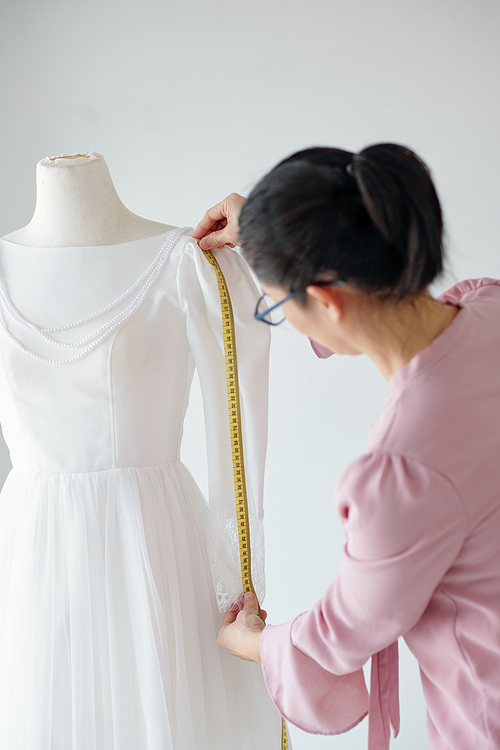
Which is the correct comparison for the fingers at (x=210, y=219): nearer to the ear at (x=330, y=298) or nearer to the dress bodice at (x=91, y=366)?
the dress bodice at (x=91, y=366)

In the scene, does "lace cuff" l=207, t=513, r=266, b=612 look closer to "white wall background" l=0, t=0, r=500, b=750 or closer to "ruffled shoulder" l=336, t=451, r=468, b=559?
"ruffled shoulder" l=336, t=451, r=468, b=559

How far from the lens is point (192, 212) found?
2.21 m

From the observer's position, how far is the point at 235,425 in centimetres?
126

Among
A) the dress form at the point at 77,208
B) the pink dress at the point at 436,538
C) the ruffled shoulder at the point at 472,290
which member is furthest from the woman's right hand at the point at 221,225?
the pink dress at the point at 436,538

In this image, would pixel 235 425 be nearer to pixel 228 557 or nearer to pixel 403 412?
pixel 228 557

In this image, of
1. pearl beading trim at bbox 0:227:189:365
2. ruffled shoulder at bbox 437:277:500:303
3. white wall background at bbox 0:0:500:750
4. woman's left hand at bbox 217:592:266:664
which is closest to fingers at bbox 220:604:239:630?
woman's left hand at bbox 217:592:266:664

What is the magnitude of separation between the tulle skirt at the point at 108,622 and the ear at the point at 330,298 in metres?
0.61

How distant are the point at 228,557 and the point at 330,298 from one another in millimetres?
660

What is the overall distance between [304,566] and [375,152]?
1.71 m

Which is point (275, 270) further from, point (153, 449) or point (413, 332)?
point (153, 449)

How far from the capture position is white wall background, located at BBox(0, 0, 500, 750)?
189 cm

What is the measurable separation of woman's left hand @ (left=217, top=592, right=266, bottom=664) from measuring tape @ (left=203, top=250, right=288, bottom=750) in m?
0.04

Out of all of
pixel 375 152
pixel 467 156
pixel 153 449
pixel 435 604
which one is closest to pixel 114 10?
pixel 467 156

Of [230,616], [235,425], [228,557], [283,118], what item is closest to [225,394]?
[235,425]
